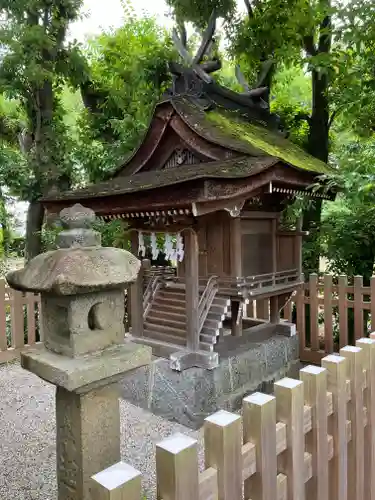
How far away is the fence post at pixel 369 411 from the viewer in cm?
257

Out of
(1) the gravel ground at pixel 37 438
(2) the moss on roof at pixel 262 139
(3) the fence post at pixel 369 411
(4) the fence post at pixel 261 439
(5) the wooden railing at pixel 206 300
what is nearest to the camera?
(4) the fence post at pixel 261 439

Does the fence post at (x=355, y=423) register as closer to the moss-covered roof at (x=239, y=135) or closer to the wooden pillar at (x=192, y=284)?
the wooden pillar at (x=192, y=284)

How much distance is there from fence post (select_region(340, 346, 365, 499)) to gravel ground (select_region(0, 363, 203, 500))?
2018 mm

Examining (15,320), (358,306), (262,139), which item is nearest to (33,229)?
(15,320)

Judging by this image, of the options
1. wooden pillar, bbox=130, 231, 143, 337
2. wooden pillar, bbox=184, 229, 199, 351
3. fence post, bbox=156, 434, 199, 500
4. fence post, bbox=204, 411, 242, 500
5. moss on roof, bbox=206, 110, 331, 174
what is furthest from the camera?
wooden pillar, bbox=130, 231, 143, 337

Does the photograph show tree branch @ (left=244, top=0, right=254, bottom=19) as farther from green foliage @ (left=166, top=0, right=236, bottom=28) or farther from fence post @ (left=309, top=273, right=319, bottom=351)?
fence post @ (left=309, top=273, right=319, bottom=351)

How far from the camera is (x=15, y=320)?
7.43 m

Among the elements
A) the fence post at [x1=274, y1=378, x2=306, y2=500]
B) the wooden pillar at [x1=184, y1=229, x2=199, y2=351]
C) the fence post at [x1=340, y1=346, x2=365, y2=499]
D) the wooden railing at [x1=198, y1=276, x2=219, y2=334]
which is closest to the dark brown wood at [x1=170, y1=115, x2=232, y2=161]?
the wooden pillar at [x1=184, y1=229, x2=199, y2=351]

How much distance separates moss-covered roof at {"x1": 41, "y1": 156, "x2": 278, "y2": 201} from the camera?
4.60 metres

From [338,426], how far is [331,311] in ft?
16.0

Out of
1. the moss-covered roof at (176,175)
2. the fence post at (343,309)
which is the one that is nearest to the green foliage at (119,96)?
the moss-covered roof at (176,175)

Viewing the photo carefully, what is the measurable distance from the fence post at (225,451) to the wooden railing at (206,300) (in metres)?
3.63

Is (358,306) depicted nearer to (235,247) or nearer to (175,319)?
(235,247)

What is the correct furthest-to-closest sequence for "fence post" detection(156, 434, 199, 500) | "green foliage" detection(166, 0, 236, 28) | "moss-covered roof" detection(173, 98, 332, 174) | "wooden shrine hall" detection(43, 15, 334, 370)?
"green foliage" detection(166, 0, 236, 28) < "moss-covered roof" detection(173, 98, 332, 174) < "wooden shrine hall" detection(43, 15, 334, 370) < "fence post" detection(156, 434, 199, 500)
